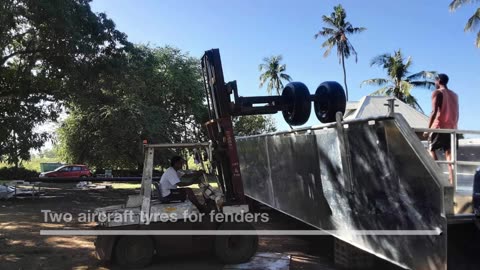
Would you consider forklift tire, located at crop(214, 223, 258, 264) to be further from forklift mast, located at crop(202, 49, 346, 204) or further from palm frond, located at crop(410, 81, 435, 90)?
palm frond, located at crop(410, 81, 435, 90)

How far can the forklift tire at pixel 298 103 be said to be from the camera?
→ 720 cm

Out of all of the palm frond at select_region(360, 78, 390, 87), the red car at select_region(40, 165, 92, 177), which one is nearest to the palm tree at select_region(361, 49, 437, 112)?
the palm frond at select_region(360, 78, 390, 87)

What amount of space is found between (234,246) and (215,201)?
843 millimetres

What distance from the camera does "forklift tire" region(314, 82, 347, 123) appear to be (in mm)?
7109

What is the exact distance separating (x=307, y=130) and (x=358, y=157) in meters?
1.61

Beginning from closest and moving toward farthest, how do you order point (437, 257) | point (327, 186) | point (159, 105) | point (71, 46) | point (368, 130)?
point (437, 257), point (368, 130), point (327, 186), point (71, 46), point (159, 105)

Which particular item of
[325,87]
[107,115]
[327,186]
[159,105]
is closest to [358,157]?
[327,186]

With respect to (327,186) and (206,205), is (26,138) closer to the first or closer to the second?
(206,205)

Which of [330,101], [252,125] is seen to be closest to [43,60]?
[330,101]

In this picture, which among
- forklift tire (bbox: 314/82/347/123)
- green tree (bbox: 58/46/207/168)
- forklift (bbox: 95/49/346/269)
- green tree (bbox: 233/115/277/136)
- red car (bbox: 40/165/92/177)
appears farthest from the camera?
green tree (bbox: 233/115/277/136)

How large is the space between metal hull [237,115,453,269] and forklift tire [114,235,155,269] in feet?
9.00

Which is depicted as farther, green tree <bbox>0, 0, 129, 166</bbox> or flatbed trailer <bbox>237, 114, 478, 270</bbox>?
green tree <bbox>0, 0, 129, 166</bbox>

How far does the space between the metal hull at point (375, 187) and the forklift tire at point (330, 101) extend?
49cm

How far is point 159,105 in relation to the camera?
31344mm
